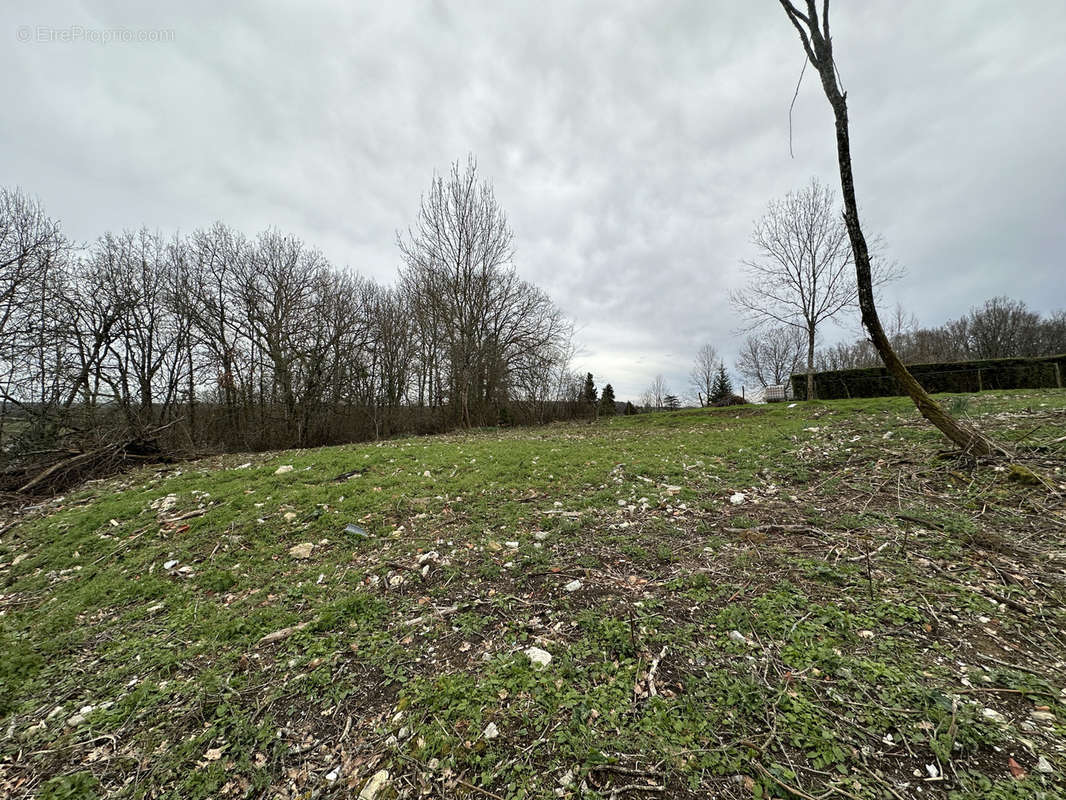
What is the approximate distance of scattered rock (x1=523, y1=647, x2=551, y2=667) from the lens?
2049 mm

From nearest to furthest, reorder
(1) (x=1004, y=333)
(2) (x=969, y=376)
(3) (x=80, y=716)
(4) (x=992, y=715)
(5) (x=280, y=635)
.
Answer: (4) (x=992, y=715) < (3) (x=80, y=716) < (5) (x=280, y=635) < (2) (x=969, y=376) < (1) (x=1004, y=333)

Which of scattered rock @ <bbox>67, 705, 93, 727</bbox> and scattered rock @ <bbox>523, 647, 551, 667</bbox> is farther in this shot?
scattered rock @ <bbox>523, 647, 551, 667</bbox>

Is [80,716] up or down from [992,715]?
down

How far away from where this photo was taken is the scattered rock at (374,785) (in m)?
1.48

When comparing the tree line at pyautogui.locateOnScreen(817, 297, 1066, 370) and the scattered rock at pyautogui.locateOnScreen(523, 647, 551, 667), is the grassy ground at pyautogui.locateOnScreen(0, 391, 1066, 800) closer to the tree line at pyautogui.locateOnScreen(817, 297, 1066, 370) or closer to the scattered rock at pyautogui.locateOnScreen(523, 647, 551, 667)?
the scattered rock at pyautogui.locateOnScreen(523, 647, 551, 667)

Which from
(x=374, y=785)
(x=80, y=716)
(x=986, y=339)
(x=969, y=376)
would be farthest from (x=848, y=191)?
(x=986, y=339)

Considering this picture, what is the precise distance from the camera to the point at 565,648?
216 cm

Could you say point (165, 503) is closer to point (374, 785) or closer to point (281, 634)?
point (281, 634)

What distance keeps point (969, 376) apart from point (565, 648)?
2295 cm

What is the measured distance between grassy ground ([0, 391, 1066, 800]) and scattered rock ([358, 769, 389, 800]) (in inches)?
1.5

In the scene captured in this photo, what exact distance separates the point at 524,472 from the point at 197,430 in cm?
1688

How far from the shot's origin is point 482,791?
4.71 feet

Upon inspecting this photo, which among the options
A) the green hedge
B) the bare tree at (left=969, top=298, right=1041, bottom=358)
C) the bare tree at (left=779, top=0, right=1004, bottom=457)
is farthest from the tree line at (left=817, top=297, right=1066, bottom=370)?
the bare tree at (left=779, top=0, right=1004, bottom=457)

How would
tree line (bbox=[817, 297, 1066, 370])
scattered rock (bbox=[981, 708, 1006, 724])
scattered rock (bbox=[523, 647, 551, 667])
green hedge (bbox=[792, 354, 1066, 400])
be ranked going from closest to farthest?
1. scattered rock (bbox=[981, 708, 1006, 724])
2. scattered rock (bbox=[523, 647, 551, 667])
3. green hedge (bbox=[792, 354, 1066, 400])
4. tree line (bbox=[817, 297, 1066, 370])
